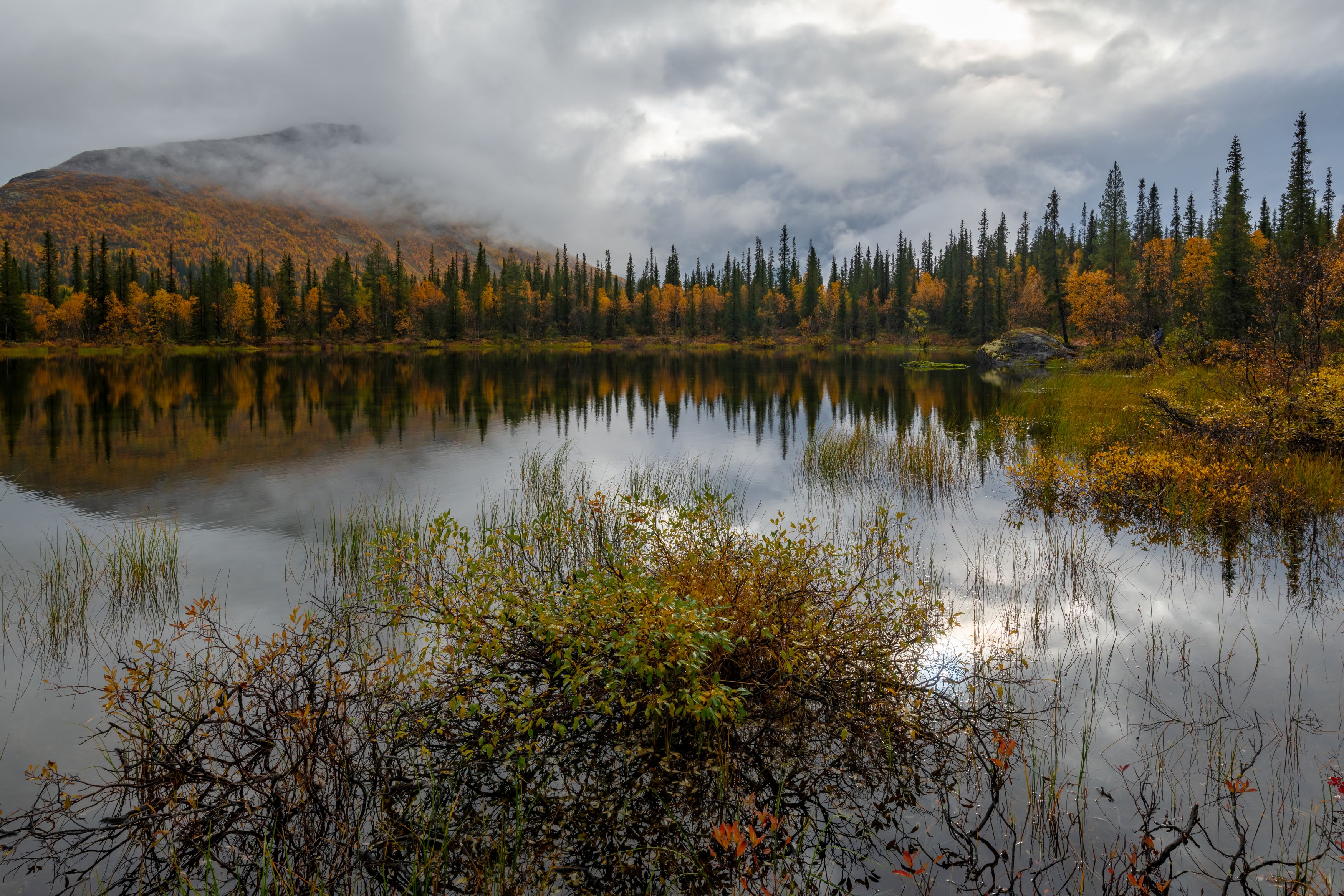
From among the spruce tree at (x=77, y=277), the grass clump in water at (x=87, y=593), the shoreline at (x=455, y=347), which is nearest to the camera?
the grass clump in water at (x=87, y=593)

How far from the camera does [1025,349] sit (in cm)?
6750

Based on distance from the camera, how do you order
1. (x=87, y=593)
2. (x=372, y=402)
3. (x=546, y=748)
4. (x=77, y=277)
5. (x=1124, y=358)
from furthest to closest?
(x=77, y=277) → (x=1124, y=358) → (x=372, y=402) → (x=87, y=593) → (x=546, y=748)

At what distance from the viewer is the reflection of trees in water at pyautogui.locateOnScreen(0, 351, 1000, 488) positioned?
22250mm

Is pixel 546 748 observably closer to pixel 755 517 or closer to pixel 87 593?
pixel 87 593

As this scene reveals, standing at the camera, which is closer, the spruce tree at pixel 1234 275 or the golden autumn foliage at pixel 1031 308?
the spruce tree at pixel 1234 275

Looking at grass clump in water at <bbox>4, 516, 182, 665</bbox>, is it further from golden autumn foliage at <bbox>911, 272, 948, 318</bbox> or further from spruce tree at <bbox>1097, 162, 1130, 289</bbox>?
golden autumn foliage at <bbox>911, 272, 948, 318</bbox>

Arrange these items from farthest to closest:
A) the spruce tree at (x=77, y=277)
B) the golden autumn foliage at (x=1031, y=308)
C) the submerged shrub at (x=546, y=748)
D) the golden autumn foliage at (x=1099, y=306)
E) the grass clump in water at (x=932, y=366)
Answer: the golden autumn foliage at (x=1031, y=308) → the spruce tree at (x=77, y=277) → the grass clump in water at (x=932, y=366) → the golden autumn foliage at (x=1099, y=306) → the submerged shrub at (x=546, y=748)

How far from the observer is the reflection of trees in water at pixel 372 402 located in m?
22.2

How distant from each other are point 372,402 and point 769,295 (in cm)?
11099

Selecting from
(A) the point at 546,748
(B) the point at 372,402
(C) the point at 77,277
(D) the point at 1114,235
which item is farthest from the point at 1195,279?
(C) the point at 77,277

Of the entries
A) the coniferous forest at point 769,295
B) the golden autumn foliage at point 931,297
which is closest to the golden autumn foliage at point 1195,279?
the coniferous forest at point 769,295

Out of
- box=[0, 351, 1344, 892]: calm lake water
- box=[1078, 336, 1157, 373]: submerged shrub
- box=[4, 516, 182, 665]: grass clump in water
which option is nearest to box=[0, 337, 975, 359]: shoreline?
box=[1078, 336, 1157, 373]: submerged shrub

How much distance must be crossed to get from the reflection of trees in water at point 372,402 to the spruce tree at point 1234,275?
17.9 meters

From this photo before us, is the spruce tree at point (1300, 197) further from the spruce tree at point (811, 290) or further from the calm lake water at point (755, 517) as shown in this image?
the spruce tree at point (811, 290)
